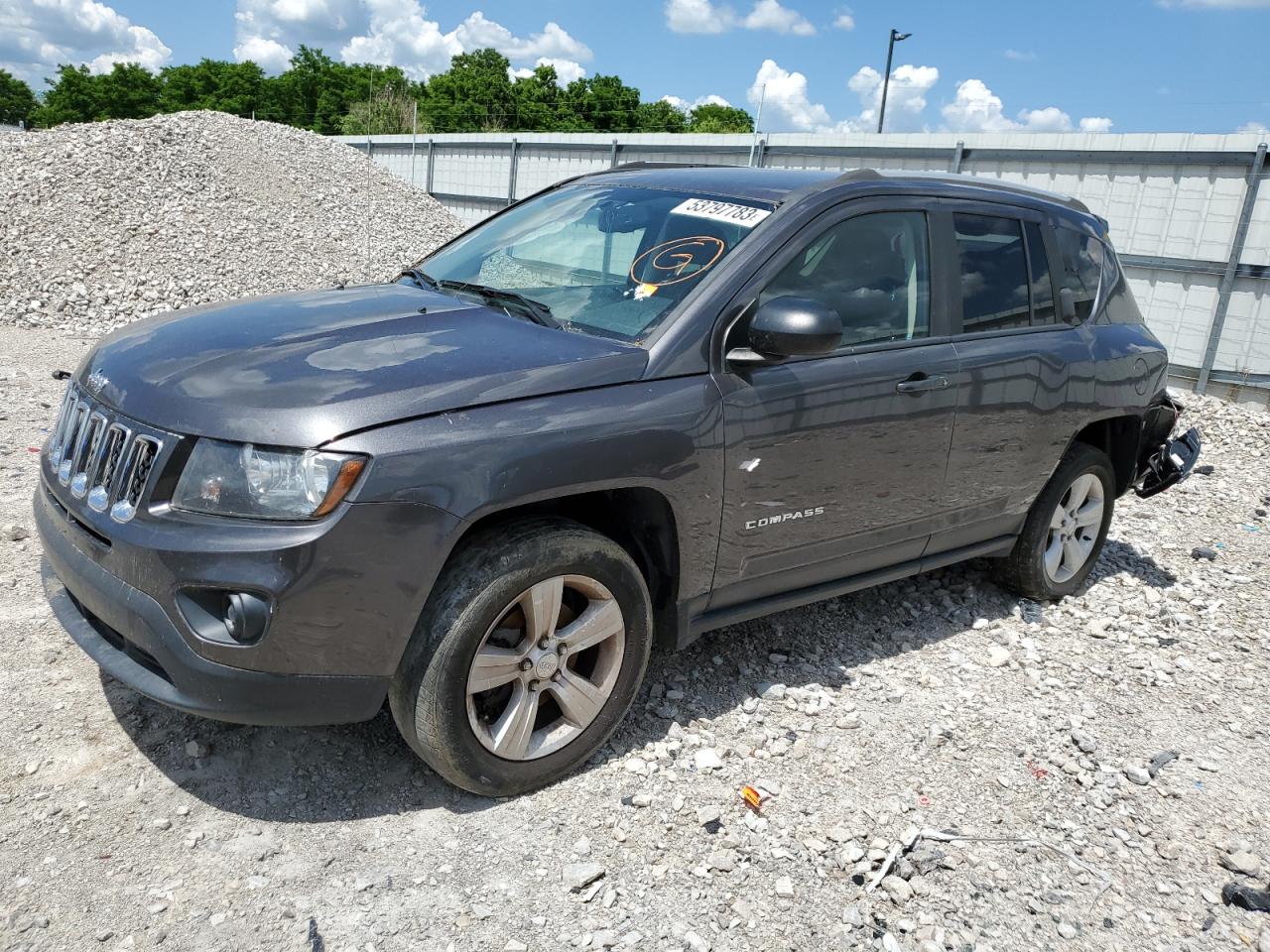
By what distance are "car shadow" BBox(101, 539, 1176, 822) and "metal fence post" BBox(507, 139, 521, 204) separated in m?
16.3

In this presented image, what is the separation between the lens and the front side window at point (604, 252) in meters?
3.47

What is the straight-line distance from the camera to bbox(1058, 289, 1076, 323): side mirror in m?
4.71

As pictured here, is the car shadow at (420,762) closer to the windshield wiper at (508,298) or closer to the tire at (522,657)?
the tire at (522,657)

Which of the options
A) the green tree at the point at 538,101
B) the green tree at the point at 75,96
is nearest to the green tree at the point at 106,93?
the green tree at the point at 75,96

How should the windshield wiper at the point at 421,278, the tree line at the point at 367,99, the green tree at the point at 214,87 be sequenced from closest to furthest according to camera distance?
the windshield wiper at the point at 421,278, the tree line at the point at 367,99, the green tree at the point at 214,87

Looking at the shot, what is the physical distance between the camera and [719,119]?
2894 inches

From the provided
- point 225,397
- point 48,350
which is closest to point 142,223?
point 48,350

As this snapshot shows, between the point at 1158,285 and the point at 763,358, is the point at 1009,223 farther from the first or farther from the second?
the point at 1158,285

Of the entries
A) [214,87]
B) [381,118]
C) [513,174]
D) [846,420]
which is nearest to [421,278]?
[846,420]

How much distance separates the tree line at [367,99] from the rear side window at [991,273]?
41.7 m

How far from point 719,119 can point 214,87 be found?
42.5 m

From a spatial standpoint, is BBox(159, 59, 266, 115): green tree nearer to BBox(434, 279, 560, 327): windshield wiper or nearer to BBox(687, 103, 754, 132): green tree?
BBox(687, 103, 754, 132): green tree

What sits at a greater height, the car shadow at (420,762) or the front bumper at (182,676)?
the front bumper at (182,676)

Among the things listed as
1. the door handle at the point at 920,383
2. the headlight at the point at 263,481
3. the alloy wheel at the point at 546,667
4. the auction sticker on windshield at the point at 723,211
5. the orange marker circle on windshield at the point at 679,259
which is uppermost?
the auction sticker on windshield at the point at 723,211
